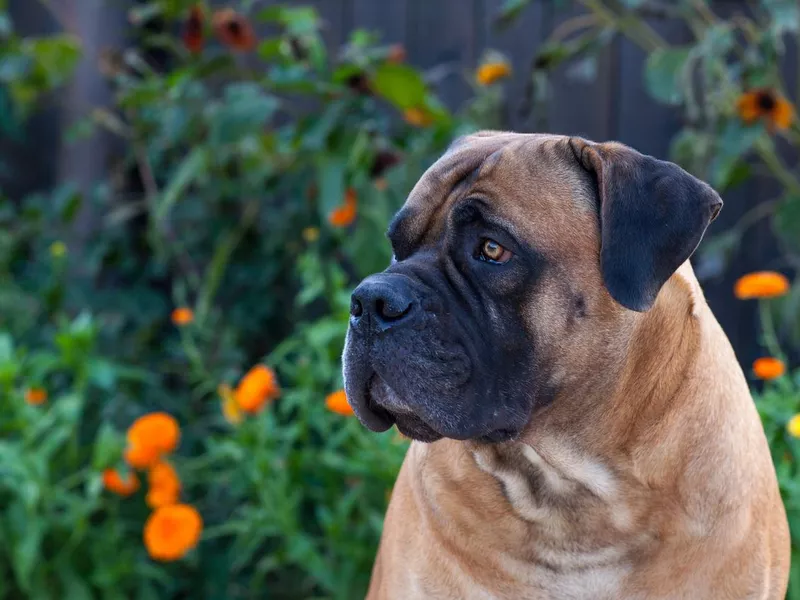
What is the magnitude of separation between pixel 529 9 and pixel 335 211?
153 centimetres

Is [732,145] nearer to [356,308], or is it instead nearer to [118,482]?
[356,308]

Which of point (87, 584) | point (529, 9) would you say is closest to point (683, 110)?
point (529, 9)

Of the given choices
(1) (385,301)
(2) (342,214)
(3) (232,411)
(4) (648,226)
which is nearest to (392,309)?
(1) (385,301)

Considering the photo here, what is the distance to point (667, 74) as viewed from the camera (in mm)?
3902

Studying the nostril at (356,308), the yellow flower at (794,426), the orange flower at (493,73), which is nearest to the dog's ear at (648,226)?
the nostril at (356,308)

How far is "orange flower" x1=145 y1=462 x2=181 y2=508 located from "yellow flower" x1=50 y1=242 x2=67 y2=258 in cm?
123

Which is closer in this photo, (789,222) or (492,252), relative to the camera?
(492,252)

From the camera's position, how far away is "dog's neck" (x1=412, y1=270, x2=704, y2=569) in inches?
90.1

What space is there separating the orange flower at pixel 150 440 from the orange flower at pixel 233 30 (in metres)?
1.64

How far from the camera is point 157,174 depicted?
15.7ft

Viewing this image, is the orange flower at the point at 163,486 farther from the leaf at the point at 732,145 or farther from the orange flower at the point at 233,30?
the leaf at the point at 732,145

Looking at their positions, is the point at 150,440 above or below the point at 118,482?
above

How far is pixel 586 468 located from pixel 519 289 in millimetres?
419

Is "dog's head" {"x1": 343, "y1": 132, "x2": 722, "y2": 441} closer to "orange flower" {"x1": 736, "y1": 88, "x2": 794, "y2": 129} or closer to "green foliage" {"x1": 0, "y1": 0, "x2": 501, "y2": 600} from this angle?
"green foliage" {"x1": 0, "y1": 0, "x2": 501, "y2": 600}
